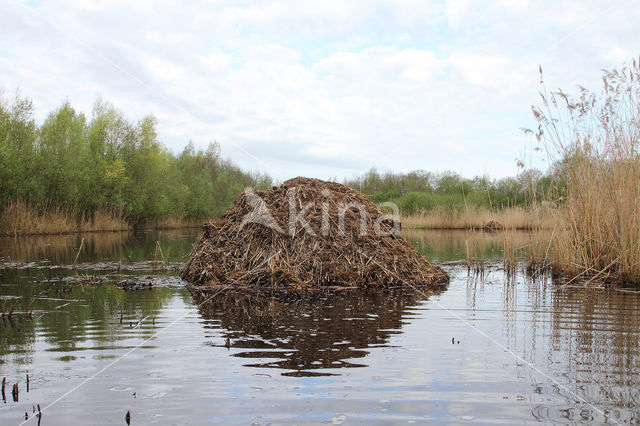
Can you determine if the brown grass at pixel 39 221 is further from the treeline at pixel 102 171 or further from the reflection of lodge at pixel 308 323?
the reflection of lodge at pixel 308 323

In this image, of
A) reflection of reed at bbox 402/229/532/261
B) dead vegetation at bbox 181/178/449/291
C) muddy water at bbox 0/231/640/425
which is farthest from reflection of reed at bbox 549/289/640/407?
reflection of reed at bbox 402/229/532/261

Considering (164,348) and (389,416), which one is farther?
(164,348)

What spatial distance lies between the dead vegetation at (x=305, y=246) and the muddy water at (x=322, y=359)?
1.19 meters

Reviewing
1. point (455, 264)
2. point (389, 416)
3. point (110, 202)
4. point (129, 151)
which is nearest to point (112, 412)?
point (389, 416)

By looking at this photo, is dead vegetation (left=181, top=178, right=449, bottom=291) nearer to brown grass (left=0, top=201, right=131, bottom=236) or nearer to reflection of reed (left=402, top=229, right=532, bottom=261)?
reflection of reed (left=402, top=229, right=532, bottom=261)

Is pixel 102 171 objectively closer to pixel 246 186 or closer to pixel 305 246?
pixel 246 186

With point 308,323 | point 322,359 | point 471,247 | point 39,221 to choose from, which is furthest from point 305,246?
point 39,221

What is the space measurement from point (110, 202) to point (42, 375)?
3900 cm

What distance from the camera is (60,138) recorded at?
33.8 m

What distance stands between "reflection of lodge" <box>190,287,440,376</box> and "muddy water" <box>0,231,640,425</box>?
0.03 metres

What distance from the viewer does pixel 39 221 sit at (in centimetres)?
2970

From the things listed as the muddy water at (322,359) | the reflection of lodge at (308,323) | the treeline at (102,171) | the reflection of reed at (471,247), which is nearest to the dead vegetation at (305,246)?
the reflection of lodge at (308,323)

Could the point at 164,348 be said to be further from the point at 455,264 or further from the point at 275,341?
the point at 455,264

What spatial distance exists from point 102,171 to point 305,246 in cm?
3438
